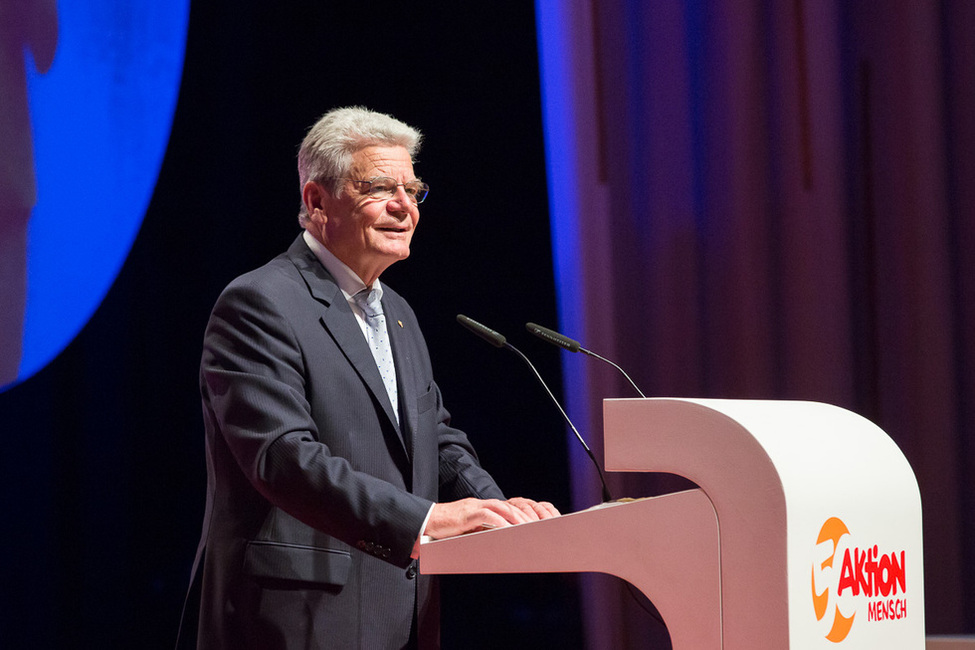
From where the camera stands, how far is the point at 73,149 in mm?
2879

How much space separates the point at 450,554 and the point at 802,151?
6.88 ft

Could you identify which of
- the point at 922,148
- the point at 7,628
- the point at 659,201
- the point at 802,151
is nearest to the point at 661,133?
the point at 659,201

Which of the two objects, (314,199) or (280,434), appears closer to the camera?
(280,434)

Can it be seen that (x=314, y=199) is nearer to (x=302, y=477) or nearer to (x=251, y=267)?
(x=302, y=477)

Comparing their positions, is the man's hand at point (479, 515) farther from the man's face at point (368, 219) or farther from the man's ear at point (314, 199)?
the man's ear at point (314, 199)

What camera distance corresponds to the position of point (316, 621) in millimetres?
1779

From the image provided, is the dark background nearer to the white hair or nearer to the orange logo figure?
the white hair

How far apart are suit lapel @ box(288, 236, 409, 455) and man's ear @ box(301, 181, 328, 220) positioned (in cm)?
14

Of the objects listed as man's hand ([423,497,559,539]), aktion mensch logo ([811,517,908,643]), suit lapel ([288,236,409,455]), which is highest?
suit lapel ([288,236,409,455])

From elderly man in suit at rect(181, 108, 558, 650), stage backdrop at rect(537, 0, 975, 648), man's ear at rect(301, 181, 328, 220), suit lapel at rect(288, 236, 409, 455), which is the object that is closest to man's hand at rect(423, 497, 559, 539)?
elderly man in suit at rect(181, 108, 558, 650)

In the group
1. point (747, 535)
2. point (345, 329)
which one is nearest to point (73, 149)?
point (345, 329)

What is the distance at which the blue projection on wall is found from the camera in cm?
276

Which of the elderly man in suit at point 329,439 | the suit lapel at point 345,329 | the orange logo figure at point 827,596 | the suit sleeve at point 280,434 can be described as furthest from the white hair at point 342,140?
the orange logo figure at point 827,596

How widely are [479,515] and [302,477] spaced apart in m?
0.34
